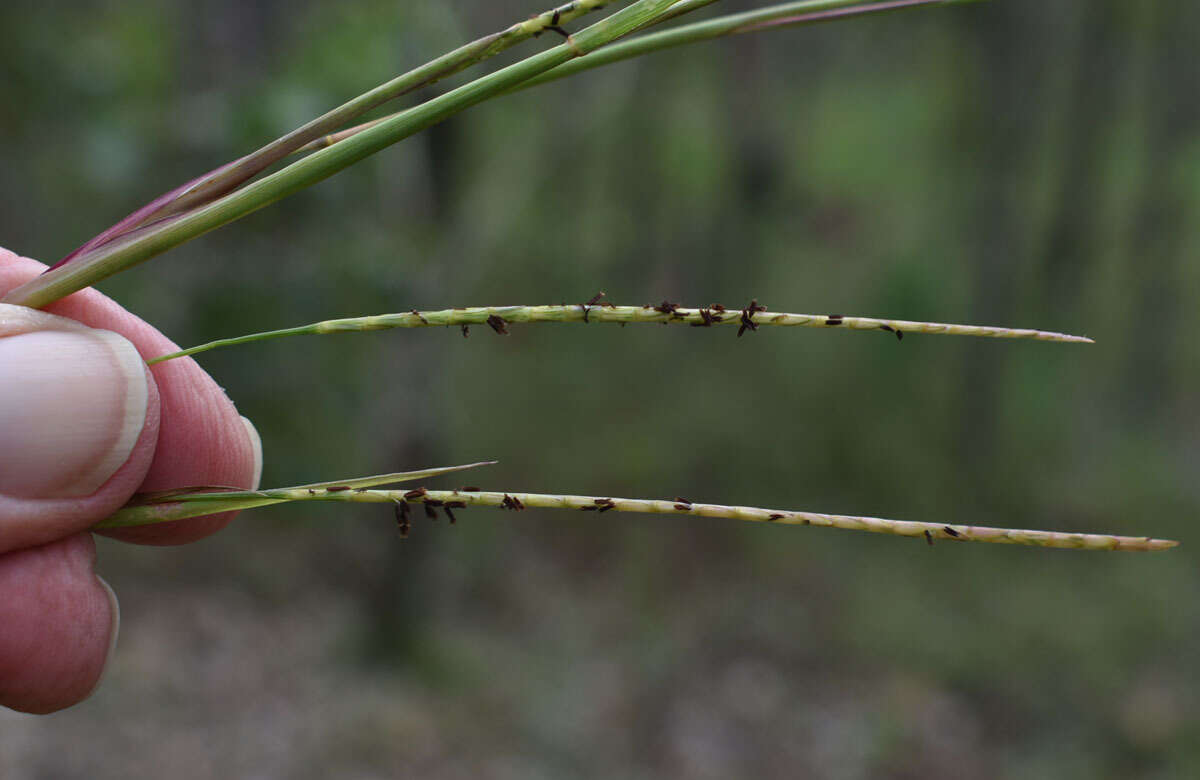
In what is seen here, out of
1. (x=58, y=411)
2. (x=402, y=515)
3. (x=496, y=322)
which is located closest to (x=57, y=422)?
(x=58, y=411)

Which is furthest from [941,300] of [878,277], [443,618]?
[443,618]

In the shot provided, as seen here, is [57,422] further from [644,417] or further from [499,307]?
[644,417]

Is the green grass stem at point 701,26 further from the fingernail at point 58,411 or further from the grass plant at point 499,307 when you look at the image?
the fingernail at point 58,411

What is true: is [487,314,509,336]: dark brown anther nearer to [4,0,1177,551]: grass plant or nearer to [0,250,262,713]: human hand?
[4,0,1177,551]: grass plant

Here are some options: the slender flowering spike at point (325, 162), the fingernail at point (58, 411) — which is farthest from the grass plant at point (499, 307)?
the fingernail at point (58, 411)

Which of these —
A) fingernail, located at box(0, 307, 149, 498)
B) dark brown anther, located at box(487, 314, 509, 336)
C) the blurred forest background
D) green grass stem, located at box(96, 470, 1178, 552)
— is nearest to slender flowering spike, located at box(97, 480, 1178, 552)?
green grass stem, located at box(96, 470, 1178, 552)

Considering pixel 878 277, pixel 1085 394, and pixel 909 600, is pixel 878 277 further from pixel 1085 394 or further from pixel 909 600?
pixel 909 600
